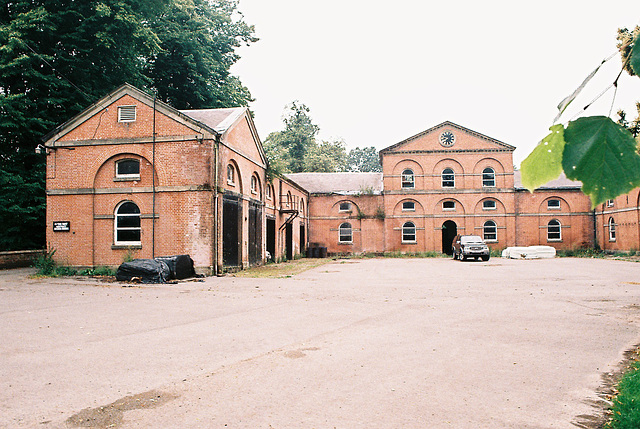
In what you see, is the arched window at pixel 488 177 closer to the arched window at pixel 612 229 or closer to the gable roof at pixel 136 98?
the arched window at pixel 612 229

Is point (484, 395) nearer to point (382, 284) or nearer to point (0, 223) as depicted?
point (382, 284)

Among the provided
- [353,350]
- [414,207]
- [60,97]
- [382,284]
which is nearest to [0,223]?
[60,97]

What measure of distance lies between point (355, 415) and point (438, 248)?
36909mm

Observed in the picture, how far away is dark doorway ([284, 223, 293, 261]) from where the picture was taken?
113ft

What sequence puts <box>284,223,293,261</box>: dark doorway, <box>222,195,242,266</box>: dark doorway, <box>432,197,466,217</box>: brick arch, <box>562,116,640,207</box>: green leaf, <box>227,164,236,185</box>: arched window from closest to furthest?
<box>562,116,640,207</box>: green leaf → <box>222,195,242,266</box>: dark doorway → <box>227,164,236,185</box>: arched window → <box>284,223,293,261</box>: dark doorway → <box>432,197,466,217</box>: brick arch

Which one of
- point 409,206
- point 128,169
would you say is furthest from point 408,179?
point 128,169

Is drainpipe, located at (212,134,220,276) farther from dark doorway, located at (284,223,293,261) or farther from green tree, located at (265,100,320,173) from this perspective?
green tree, located at (265,100,320,173)

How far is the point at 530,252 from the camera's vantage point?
116 feet

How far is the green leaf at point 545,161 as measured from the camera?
3.18 ft

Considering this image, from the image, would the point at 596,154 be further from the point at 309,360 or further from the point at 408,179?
the point at 408,179

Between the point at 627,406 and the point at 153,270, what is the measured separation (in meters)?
15.2

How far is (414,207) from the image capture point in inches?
1598

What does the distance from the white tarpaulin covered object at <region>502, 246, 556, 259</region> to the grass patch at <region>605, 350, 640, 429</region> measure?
32.6 metres

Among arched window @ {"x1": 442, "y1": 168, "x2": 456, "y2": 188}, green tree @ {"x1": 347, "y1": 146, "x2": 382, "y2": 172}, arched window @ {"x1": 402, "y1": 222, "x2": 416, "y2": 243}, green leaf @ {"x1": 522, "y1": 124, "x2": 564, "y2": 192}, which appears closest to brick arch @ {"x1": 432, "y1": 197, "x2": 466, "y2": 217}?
arched window @ {"x1": 442, "y1": 168, "x2": 456, "y2": 188}
